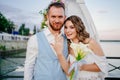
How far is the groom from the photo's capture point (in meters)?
1.68

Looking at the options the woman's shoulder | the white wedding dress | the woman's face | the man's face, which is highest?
the man's face

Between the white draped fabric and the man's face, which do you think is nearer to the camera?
the man's face

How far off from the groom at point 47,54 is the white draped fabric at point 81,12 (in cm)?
19

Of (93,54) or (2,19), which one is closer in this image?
(93,54)

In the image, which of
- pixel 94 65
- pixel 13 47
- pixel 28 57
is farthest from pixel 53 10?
pixel 13 47

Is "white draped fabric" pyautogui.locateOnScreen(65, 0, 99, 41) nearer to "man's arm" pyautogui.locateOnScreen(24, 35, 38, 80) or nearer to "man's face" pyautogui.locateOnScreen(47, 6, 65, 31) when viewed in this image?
"man's face" pyautogui.locateOnScreen(47, 6, 65, 31)

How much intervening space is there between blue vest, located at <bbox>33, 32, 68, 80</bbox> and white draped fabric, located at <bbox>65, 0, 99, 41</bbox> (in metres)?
0.31

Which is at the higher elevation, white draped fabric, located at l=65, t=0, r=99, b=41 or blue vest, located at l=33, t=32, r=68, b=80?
white draped fabric, located at l=65, t=0, r=99, b=41

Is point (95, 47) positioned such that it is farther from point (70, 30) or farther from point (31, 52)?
point (31, 52)

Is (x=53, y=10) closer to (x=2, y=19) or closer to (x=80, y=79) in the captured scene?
(x=80, y=79)

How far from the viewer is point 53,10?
5.61ft

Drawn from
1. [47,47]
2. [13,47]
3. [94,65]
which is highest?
[47,47]

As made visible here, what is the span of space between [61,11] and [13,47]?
10.9 metres

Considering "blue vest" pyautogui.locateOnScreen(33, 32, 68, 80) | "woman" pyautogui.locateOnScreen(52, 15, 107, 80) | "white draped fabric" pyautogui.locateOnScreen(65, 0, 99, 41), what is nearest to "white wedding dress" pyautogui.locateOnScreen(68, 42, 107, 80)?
"woman" pyautogui.locateOnScreen(52, 15, 107, 80)
